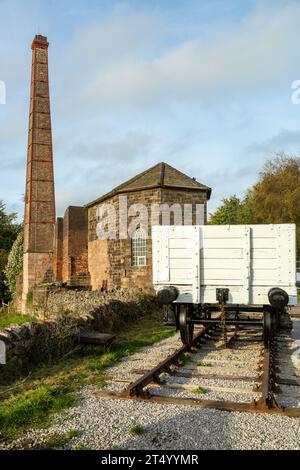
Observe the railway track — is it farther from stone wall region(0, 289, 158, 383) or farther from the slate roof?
the slate roof

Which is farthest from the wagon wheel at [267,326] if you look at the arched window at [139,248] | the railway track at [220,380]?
the arched window at [139,248]

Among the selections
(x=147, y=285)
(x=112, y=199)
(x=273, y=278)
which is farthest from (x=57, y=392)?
(x=112, y=199)

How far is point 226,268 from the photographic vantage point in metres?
7.71

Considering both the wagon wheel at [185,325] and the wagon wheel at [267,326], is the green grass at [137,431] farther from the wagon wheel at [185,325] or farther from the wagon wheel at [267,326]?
the wagon wheel at [267,326]

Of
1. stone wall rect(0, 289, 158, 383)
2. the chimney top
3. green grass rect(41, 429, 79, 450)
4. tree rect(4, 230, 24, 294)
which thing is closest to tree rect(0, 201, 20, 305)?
tree rect(4, 230, 24, 294)

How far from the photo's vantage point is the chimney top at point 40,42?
3169 cm

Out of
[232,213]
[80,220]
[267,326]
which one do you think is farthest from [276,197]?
[267,326]

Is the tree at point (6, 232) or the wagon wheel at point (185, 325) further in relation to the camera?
the tree at point (6, 232)

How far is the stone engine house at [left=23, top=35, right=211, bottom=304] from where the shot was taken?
69.4 ft

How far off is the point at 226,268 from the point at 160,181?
1349cm

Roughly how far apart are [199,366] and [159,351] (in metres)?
1.46

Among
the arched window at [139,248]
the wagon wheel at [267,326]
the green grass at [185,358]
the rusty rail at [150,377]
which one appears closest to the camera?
the rusty rail at [150,377]

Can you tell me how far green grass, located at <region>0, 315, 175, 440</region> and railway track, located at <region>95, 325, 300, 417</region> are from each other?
1.51 feet

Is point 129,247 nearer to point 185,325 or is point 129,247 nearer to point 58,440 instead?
point 185,325
